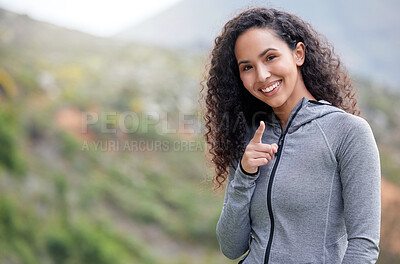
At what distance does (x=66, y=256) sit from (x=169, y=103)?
4355 millimetres

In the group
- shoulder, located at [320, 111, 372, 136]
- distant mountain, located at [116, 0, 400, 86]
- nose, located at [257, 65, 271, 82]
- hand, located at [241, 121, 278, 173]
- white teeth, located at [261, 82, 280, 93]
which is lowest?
hand, located at [241, 121, 278, 173]

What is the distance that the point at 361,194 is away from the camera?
84cm

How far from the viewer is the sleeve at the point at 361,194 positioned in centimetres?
82

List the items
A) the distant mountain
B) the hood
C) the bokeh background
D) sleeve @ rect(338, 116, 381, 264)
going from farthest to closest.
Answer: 1. the distant mountain
2. the bokeh background
3. the hood
4. sleeve @ rect(338, 116, 381, 264)

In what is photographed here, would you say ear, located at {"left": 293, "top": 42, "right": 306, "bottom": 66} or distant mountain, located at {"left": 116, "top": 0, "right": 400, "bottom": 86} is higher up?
distant mountain, located at {"left": 116, "top": 0, "right": 400, "bottom": 86}

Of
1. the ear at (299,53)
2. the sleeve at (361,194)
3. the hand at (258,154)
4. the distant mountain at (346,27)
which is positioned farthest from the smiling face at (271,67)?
the distant mountain at (346,27)

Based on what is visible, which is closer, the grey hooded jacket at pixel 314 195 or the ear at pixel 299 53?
the grey hooded jacket at pixel 314 195

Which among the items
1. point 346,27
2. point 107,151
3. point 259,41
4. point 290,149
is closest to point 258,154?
point 290,149

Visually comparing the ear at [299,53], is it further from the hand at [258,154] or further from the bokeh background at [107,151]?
the bokeh background at [107,151]

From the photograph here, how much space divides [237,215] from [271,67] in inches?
15.4

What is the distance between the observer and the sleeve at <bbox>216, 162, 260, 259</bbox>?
3.34ft

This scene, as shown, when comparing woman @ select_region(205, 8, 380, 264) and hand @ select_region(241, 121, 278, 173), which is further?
hand @ select_region(241, 121, 278, 173)

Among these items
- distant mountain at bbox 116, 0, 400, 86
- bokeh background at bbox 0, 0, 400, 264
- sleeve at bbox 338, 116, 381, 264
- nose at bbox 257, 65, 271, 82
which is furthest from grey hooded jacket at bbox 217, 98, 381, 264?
distant mountain at bbox 116, 0, 400, 86

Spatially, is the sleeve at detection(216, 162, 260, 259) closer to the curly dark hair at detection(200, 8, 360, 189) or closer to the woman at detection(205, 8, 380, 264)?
the woman at detection(205, 8, 380, 264)
